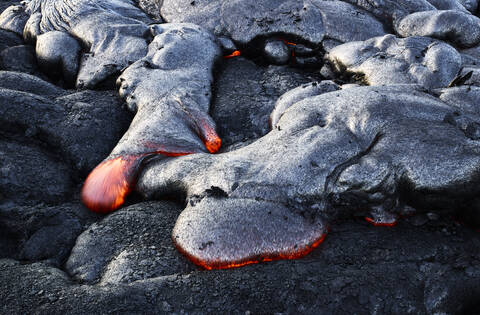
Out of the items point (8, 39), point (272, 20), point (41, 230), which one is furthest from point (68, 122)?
point (272, 20)

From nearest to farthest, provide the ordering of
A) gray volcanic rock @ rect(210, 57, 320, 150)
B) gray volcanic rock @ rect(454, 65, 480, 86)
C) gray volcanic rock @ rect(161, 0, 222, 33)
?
gray volcanic rock @ rect(454, 65, 480, 86)
gray volcanic rock @ rect(210, 57, 320, 150)
gray volcanic rock @ rect(161, 0, 222, 33)

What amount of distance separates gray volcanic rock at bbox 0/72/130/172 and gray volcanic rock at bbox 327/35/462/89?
3176 mm

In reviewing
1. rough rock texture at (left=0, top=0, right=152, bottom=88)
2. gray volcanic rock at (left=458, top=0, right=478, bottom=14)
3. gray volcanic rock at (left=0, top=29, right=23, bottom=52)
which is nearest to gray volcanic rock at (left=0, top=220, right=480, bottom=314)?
rough rock texture at (left=0, top=0, right=152, bottom=88)

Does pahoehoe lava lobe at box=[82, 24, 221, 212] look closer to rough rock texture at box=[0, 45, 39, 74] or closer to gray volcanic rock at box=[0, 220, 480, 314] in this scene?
gray volcanic rock at box=[0, 220, 480, 314]

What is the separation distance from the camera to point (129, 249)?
3.07 meters

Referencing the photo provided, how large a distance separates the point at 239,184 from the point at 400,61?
3136 millimetres

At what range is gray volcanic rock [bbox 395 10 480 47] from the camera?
5.79m

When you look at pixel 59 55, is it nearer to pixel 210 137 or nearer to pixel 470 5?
pixel 210 137

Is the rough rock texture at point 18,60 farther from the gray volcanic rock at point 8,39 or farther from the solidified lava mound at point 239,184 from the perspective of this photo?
the solidified lava mound at point 239,184

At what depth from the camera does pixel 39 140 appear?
432 centimetres

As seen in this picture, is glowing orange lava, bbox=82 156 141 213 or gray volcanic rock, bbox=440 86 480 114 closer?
glowing orange lava, bbox=82 156 141 213

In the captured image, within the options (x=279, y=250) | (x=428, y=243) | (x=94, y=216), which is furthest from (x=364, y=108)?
(x=94, y=216)

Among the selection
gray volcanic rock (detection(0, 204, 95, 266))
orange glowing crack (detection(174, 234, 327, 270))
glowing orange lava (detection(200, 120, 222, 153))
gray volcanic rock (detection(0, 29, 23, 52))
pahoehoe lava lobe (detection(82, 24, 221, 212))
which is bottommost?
gray volcanic rock (detection(0, 204, 95, 266))

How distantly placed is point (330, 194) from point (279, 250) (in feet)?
2.22
